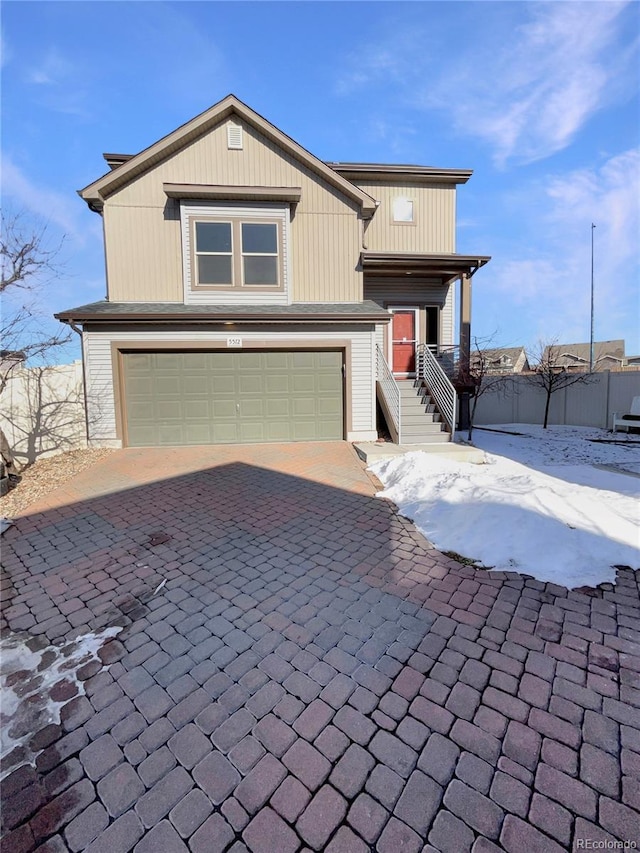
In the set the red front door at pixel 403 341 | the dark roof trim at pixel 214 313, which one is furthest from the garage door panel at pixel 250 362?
the red front door at pixel 403 341

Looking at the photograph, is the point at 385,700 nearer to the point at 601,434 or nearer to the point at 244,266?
the point at 244,266

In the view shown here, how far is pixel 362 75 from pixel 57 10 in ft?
20.1

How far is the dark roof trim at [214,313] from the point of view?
344 inches

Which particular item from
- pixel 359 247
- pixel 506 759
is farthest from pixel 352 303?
pixel 506 759

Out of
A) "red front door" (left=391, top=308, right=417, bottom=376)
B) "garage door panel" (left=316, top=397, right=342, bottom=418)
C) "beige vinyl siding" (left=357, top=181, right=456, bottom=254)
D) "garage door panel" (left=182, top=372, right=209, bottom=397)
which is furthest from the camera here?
"beige vinyl siding" (left=357, top=181, right=456, bottom=254)

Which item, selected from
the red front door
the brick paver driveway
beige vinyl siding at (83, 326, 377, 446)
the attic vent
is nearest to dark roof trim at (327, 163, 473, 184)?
the attic vent

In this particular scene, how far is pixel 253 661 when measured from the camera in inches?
104

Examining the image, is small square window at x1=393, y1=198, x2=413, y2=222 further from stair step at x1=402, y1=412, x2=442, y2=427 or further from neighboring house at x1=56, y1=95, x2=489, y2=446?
stair step at x1=402, y1=412, x2=442, y2=427

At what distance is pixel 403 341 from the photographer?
1258 centimetres

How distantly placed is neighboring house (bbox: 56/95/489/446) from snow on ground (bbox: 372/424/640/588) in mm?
2603

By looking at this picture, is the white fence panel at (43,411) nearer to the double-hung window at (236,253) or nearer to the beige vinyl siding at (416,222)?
the double-hung window at (236,253)

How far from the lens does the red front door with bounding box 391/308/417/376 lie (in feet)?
41.2

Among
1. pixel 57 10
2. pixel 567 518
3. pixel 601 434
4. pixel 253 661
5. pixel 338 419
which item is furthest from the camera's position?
pixel 601 434

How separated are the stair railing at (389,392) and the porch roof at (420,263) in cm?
261
